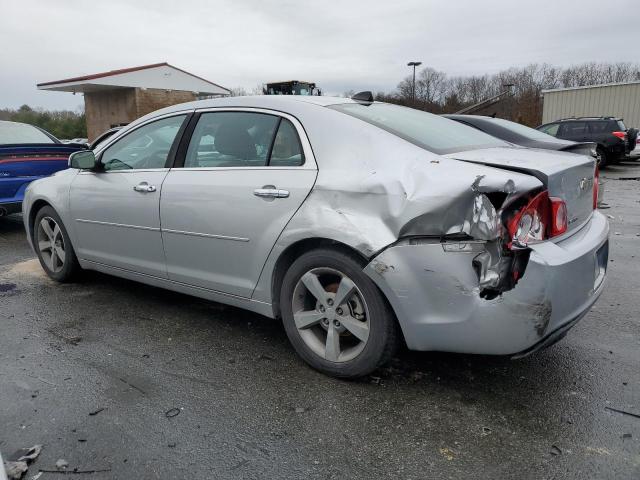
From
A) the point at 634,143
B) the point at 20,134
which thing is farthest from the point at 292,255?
the point at 634,143

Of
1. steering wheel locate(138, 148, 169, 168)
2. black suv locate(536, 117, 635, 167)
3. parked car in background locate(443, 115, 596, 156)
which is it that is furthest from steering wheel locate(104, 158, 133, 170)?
black suv locate(536, 117, 635, 167)

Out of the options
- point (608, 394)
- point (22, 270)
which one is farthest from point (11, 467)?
point (22, 270)

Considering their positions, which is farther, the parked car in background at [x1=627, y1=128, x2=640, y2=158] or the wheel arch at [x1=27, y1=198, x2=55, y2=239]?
the parked car in background at [x1=627, y1=128, x2=640, y2=158]

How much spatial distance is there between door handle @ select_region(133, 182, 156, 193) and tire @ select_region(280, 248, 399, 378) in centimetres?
129

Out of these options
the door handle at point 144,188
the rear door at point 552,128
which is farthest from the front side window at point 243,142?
the rear door at point 552,128

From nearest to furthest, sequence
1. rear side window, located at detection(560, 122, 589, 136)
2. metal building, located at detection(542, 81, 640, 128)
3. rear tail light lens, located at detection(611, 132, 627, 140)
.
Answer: rear tail light lens, located at detection(611, 132, 627, 140)
rear side window, located at detection(560, 122, 589, 136)
metal building, located at detection(542, 81, 640, 128)

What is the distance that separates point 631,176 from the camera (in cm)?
1409

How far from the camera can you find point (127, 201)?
374cm

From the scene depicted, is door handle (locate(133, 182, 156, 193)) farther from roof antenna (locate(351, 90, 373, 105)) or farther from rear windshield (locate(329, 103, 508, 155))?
roof antenna (locate(351, 90, 373, 105))

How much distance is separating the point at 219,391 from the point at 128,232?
1.61 metres

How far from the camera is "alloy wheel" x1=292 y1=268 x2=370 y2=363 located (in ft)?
8.89

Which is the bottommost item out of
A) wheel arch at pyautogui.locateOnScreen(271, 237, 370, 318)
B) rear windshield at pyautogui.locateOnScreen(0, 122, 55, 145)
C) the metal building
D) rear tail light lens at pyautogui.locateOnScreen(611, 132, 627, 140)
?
wheel arch at pyautogui.locateOnScreen(271, 237, 370, 318)

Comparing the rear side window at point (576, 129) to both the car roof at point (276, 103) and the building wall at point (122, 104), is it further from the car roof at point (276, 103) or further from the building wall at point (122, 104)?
the building wall at point (122, 104)

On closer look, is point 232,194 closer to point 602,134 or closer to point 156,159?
point 156,159
